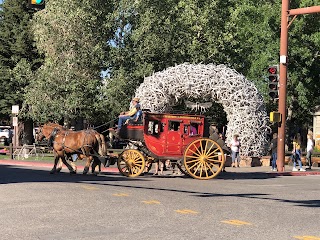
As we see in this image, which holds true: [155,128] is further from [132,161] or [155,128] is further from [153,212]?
[153,212]

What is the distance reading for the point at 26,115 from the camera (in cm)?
3997

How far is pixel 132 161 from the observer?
1927 cm

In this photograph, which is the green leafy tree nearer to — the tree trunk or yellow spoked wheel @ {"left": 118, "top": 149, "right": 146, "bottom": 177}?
the tree trunk

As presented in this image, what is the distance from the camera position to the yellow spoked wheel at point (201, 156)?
733 inches

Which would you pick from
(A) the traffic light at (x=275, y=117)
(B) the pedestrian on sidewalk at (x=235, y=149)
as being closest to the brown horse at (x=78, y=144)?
(A) the traffic light at (x=275, y=117)

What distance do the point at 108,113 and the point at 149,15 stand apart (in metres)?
6.97

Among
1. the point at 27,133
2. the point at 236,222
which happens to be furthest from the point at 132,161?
the point at 27,133

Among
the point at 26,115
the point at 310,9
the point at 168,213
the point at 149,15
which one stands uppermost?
the point at 149,15

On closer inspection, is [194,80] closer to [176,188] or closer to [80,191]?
[176,188]

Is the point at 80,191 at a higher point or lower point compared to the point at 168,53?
lower

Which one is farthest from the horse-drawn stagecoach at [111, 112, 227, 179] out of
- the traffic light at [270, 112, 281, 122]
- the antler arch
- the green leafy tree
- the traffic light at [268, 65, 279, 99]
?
the green leafy tree

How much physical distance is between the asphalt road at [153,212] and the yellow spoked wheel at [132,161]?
3.42 meters

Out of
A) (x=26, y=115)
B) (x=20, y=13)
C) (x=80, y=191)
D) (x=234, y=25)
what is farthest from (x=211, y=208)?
(x=20, y=13)

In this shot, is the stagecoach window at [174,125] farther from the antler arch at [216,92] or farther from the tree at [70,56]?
the tree at [70,56]
